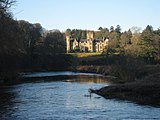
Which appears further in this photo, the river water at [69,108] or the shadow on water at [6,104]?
the shadow on water at [6,104]

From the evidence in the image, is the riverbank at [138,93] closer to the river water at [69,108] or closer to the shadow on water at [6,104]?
the river water at [69,108]

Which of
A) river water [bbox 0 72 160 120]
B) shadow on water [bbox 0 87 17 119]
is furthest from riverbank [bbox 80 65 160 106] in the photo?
shadow on water [bbox 0 87 17 119]

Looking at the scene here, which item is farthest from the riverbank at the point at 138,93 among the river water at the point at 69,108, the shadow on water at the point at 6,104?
the shadow on water at the point at 6,104

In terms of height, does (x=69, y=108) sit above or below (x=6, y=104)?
below

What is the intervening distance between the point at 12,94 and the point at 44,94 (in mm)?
3925

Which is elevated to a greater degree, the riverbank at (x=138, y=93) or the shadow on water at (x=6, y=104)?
the riverbank at (x=138, y=93)

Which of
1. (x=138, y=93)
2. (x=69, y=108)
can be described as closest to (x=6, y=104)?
(x=69, y=108)

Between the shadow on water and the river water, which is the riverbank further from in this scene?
the shadow on water

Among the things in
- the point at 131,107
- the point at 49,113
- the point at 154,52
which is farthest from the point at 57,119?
the point at 154,52

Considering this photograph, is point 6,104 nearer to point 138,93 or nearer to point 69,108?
point 69,108

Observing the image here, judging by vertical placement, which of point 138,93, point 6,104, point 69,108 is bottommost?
point 69,108

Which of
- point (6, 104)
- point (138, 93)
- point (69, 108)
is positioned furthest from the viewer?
point (138, 93)

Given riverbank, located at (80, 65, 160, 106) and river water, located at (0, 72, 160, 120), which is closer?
river water, located at (0, 72, 160, 120)

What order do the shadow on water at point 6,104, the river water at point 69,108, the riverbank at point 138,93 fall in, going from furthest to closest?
the riverbank at point 138,93 < the shadow on water at point 6,104 < the river water at point 69,108
